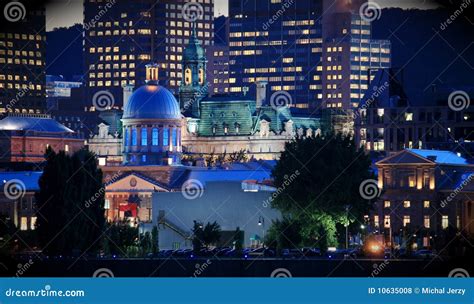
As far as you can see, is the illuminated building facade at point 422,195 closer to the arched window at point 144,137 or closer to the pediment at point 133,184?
the pediment at point 133,184

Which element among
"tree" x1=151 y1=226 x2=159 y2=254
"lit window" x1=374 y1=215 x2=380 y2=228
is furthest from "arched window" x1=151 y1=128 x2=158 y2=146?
"tree" x1=151 y1=226 x2=159 y2=254

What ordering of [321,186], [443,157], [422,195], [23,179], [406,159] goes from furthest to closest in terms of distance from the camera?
1. [23,179]
2. [443,157]
3. [406,159]
4. [422,195]
5. [321,186]

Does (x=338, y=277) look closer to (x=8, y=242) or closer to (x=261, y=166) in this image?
(x=8, y=242)

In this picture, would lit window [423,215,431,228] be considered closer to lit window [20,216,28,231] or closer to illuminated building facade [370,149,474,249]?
illuminated building facade [370,149,474,249]

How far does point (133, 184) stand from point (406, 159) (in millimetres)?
36205

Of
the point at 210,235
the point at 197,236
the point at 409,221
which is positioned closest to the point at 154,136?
the point at 409,221

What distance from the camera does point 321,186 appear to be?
448 ft

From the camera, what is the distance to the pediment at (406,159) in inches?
5909

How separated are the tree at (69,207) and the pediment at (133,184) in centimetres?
4694

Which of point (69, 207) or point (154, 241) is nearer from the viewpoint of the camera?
point (69, 207)

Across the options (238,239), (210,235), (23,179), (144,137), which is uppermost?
(144,137)

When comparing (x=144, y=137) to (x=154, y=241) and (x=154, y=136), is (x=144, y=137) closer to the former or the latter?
(x=154, y=136)

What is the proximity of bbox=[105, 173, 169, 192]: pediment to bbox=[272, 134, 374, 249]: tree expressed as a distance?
35749mm

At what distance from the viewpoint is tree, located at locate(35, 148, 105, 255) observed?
12269 centimetres
